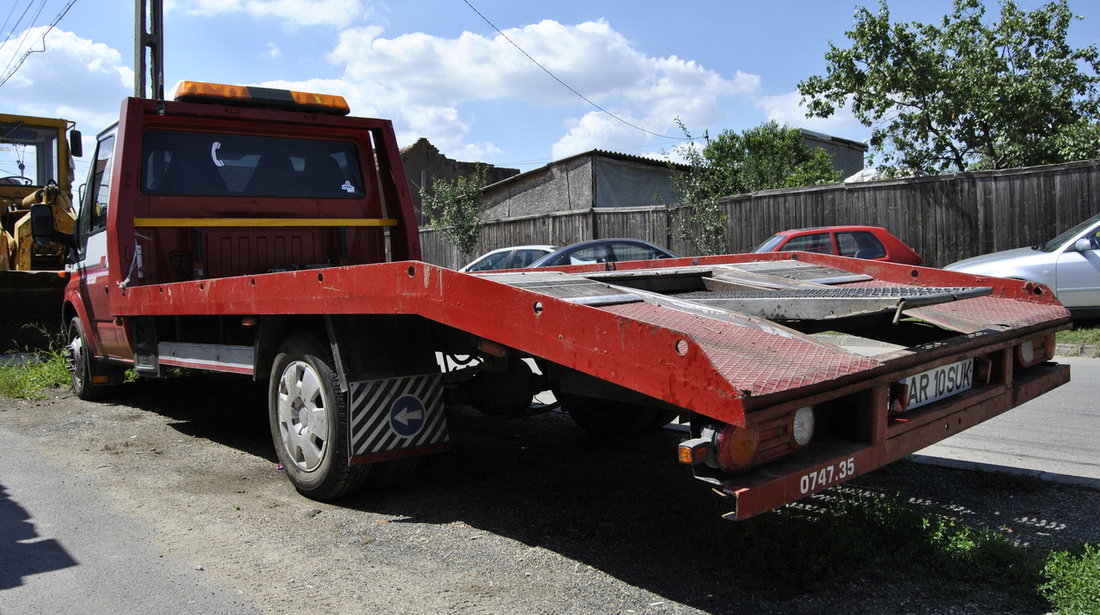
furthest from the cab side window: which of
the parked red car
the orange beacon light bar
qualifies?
the parked red car

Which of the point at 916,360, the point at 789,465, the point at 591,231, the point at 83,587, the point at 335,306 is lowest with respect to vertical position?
the point at 83,587

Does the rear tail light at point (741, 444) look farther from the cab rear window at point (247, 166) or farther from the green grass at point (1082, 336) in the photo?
the green grass at point (1082, 336)

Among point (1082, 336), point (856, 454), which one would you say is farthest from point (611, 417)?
point (1082, 336)

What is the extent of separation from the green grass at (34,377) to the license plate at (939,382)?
7.80m

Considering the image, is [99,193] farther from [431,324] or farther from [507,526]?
[507,526]

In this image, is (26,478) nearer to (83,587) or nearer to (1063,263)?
Answer: (83,587)

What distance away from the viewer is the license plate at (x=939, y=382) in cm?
336

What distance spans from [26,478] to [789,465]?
4541 mm

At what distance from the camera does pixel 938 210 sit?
15.1 meters

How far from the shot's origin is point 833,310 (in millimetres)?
3602

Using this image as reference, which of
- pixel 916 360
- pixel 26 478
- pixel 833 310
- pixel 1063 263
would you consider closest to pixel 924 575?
pixel 916 360

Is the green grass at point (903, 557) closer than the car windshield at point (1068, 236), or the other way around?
the green grass at point (903, 557)

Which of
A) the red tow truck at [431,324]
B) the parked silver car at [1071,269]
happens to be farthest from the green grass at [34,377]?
the parked silver car at [1071,269]

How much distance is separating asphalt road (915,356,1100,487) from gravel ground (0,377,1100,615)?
36 cm
